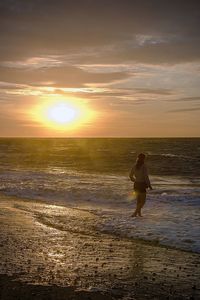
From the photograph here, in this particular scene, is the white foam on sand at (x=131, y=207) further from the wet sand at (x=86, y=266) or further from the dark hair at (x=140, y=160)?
the dark hair at (x=140, y=160)

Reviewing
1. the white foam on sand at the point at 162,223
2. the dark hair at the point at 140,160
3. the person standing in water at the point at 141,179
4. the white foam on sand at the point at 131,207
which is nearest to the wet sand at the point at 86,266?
the white foam on sand at the point at 162,223

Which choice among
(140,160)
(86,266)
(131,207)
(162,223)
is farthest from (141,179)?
(86,266)

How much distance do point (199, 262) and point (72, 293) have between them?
10.9ft

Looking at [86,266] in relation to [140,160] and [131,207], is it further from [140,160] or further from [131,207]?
[131,207]

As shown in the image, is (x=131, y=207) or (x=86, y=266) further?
(x=131, y=207)

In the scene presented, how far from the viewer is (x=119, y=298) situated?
7004 mm

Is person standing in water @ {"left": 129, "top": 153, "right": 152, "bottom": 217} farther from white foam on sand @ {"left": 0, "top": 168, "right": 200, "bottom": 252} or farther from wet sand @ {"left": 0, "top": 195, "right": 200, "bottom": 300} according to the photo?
wet sand @ {"left": 0, "top": 195, "right": 200, "bottom": 300}

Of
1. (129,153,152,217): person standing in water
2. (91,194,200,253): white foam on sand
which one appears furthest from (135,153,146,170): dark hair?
(91,194,200,253): white foam on sand

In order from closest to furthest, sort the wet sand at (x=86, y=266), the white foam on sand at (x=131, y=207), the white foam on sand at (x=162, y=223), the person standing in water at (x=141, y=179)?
the wet sand at (x=86, y=266), the white foam on sand at (x=162, y=223), the white foam on sand at (x=131, y=207), the person standing in water at (x=141, y=179)

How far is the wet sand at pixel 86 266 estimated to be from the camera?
23.9ft

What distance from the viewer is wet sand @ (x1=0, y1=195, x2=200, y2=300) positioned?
727 cm

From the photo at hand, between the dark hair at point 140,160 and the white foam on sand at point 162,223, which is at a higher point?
the dark hair at point 140,160

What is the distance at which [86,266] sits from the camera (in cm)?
873

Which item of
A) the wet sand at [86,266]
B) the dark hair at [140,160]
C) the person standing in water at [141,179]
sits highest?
A: the dark hair at [140,160]
